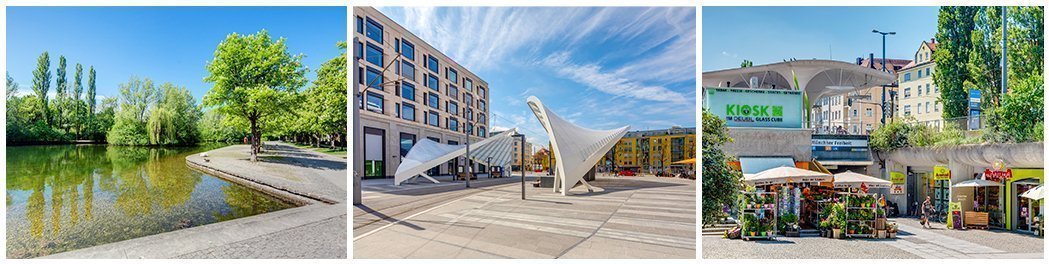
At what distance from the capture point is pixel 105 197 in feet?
16.9

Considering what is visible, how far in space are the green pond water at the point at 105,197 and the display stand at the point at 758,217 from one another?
→ 5.14 meters

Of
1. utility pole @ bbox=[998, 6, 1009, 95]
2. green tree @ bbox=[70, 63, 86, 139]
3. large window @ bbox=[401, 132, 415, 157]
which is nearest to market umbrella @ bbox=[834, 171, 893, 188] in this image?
utility pole @ bbox=[998, 6, 1009, 95]

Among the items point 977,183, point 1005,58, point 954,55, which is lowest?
point 977,183

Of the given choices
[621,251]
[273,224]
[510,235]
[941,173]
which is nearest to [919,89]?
[941,173]

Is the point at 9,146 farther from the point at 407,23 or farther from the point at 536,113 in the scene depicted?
the point at 536,113

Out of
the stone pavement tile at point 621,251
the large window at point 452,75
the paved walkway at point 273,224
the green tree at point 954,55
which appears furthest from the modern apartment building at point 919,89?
the paved walkway at point 273,224

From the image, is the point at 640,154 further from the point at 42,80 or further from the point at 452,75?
the point at 42,80

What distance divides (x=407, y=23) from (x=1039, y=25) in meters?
8.74

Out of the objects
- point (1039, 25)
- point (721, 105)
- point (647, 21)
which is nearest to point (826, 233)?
point (721, 105)

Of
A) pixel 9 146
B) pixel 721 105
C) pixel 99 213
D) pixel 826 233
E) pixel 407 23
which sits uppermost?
pixel 407 23

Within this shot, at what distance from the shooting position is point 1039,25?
7.35 meters

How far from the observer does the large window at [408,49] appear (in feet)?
16.7

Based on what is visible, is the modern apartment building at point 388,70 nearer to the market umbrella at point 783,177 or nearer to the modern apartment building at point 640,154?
the modern apartment building at point 640,154

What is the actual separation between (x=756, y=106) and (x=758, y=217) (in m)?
2.19
